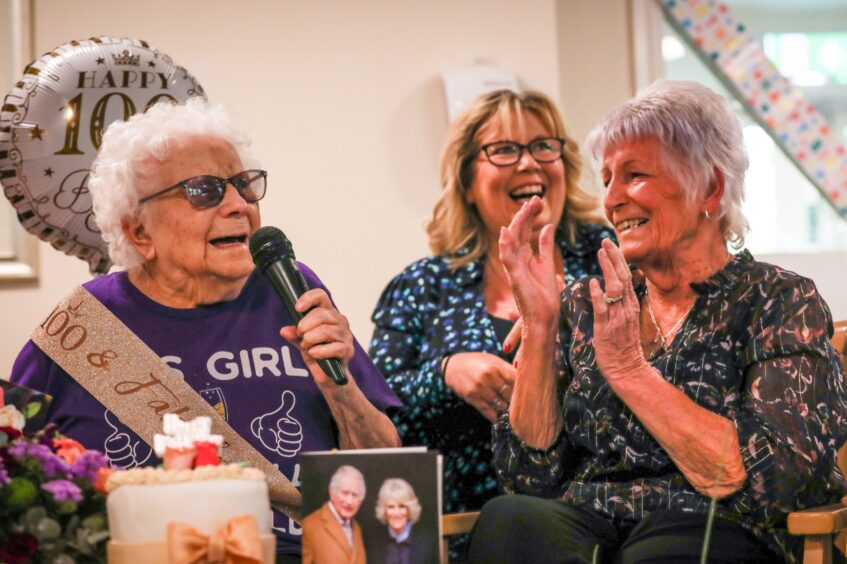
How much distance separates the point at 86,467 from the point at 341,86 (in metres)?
2.70

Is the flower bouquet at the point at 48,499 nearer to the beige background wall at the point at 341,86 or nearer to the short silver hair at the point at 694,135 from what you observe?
the short silver hair at the point at 694,135

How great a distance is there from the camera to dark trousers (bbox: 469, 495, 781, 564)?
6.13 feet

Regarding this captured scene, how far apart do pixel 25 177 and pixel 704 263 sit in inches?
59.2

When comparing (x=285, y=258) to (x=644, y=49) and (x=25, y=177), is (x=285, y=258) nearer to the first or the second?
(x=25, y=177)

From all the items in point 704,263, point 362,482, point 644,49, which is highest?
point 644,49

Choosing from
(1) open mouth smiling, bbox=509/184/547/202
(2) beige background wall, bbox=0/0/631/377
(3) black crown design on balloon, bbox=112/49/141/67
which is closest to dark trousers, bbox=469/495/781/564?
(1) open mouth smiling, bbox=509/184/547/202

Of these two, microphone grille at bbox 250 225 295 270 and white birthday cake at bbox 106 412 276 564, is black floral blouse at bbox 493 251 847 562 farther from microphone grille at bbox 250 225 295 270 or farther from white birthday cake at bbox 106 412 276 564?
white birthday cake at bbox 106 412 276 564

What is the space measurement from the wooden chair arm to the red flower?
1204mm

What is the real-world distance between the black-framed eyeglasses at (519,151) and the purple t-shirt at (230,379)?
963mm

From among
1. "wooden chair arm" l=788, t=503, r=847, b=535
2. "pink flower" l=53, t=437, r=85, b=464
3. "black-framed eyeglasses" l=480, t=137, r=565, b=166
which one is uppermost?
"black-framed eyeglasses" l=480, t=137, r=565, b=166

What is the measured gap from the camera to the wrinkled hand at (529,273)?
6.77ft

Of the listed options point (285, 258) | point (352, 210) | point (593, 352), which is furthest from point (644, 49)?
point (285, 258)

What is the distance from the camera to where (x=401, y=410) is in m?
A: 2.77

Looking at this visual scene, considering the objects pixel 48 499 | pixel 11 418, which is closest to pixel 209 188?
pixel 11 418
